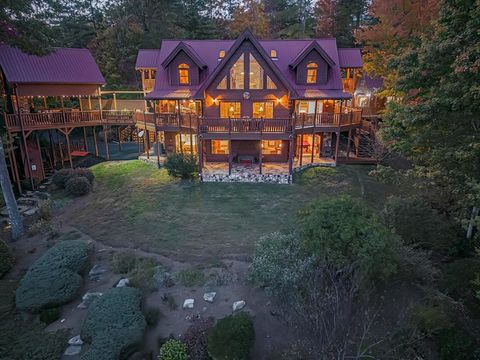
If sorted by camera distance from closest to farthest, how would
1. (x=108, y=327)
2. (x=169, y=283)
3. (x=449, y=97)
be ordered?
(x=108, y=327), (x=449, y=97), (x=169, y=283)

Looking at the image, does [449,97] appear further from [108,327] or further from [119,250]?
[119,250]

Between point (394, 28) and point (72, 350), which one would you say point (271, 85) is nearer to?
point (394, 28)

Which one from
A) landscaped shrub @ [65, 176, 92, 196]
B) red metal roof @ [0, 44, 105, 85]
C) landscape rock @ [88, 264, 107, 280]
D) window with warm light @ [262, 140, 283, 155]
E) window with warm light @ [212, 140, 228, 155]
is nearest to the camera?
landscape rock @ [88, 264, 107, 280]

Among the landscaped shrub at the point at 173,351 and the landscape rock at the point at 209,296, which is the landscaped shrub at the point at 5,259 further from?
the landscape rock at the point at 209,296

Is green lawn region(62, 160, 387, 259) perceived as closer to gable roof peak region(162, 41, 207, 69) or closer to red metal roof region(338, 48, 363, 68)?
gable roof peak region(162, 41, 207, 69)

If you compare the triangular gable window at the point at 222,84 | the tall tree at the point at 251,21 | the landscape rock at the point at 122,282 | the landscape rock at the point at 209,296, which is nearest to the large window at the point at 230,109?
the triangular gable window at the point at 222,84

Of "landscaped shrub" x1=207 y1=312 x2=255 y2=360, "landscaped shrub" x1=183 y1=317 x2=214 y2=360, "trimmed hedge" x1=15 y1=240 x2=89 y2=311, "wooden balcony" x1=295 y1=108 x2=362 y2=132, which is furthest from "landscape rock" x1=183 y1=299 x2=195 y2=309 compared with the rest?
"wooden balcony" x1=295 y1=108 x2=362 y2=132

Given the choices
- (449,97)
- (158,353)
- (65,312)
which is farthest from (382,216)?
(65,312)
